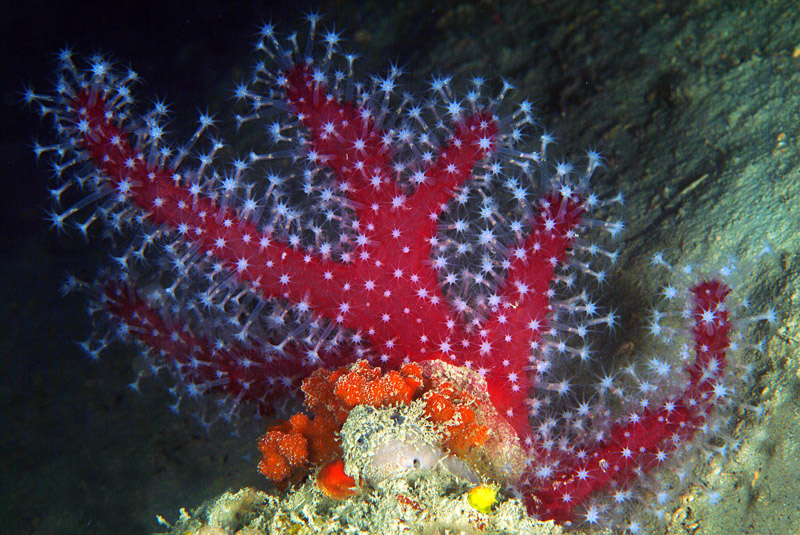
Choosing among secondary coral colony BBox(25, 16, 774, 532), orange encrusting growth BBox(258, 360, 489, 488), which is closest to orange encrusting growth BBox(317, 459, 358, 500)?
orange encrusting growth BBox(258, 360, 489, 488)

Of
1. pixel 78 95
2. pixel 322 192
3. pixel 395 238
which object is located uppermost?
pixel 78 95

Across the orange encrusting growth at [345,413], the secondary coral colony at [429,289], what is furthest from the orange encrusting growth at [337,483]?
the secondary coral colony at [429,289]

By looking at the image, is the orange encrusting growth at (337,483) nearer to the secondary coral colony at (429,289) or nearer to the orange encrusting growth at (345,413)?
the orange encrusting growth at (345,413)

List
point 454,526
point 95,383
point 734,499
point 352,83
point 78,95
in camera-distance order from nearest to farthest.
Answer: point 454,526
point 734,499
point 78,95
point 352,83
point 95,383

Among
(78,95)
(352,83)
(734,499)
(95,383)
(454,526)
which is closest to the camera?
(454,526)

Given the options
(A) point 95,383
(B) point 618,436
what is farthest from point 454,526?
(A) point 95,383

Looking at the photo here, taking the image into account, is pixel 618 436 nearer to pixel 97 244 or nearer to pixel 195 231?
pixel 195 231

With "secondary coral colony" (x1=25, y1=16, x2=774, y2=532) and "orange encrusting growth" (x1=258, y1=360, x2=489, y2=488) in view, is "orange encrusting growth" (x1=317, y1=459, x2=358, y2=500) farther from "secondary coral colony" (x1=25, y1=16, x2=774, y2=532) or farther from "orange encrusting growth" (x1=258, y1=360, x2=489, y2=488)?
"secondary coral colony" (x1=25, y1=16, x2=774, y2=532)

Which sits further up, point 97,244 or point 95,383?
point 97,244
